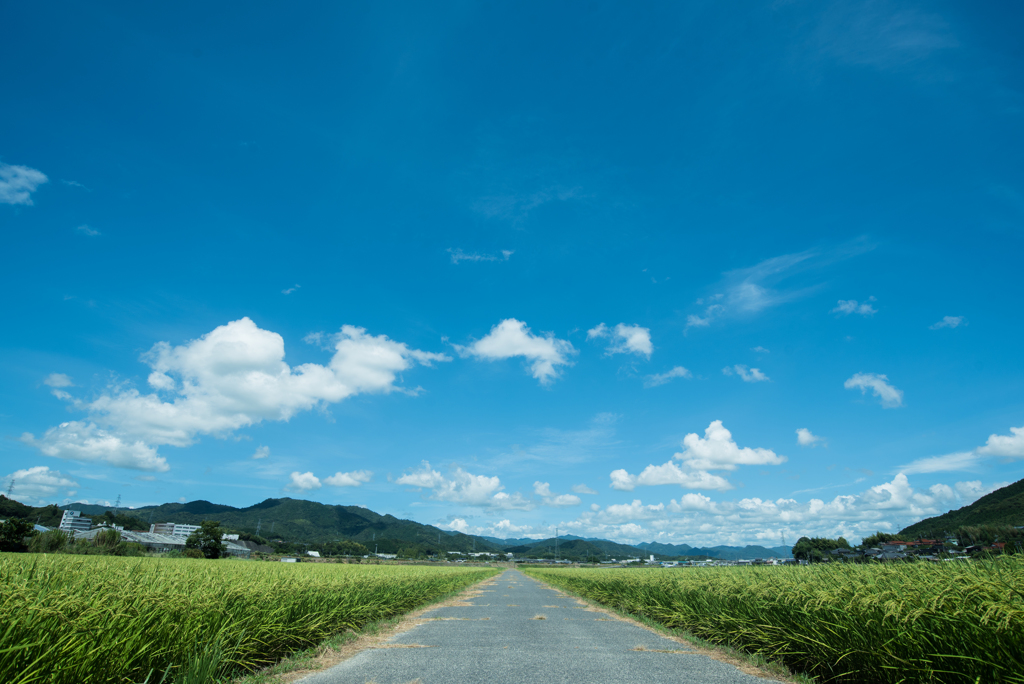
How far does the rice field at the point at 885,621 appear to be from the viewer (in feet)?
14.2

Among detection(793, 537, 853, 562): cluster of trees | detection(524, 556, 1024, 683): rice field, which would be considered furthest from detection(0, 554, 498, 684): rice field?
detection(793, 537, 853, 562): cluster of trees

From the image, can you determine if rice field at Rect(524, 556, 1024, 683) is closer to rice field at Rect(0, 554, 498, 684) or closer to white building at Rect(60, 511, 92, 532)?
rice field at Rect(0, 554, 498, 684)

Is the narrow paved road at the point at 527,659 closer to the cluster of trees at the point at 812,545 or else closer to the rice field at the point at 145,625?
the rice field at the point at 145,625

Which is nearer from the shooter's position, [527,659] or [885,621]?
[885,621]

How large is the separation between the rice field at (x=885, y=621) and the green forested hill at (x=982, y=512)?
25.0 meters

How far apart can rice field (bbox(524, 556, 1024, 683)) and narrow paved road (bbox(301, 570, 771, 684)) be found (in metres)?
1.09

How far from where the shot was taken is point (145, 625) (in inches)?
182

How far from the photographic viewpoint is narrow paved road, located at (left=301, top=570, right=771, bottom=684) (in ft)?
21.9

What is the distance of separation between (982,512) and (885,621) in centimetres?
3669

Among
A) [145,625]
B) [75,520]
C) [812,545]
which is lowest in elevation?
[75,520]

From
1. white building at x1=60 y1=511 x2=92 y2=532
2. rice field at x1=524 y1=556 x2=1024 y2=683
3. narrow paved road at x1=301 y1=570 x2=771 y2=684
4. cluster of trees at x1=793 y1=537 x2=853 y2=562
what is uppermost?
rice field at x1=524 y1=556 x2=1024 y2=683

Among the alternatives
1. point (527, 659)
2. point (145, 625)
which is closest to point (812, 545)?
point (527, 659)

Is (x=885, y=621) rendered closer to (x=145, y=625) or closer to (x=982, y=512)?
(x=145, y=625)

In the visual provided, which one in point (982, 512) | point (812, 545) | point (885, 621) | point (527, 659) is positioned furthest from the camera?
point (812, 545)
